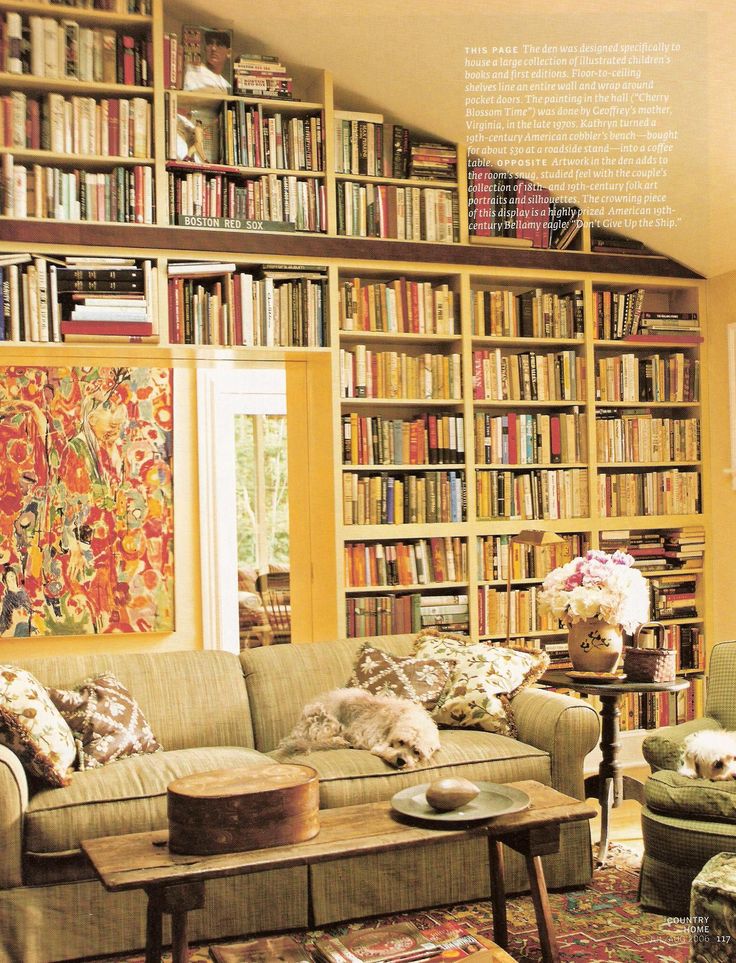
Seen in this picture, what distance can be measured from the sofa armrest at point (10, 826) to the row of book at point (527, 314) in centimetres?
317

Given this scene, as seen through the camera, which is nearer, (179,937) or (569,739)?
(179,937)

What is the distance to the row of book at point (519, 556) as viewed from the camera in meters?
5.35

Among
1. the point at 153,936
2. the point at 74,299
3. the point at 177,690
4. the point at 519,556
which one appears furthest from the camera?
the point at 519,556

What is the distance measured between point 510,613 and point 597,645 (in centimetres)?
131

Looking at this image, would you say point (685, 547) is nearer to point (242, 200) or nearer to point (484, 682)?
point (484, 682)

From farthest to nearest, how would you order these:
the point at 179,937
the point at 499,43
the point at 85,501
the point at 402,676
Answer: the point at 85,501, the point at 499,43, the point at 402,676, the point at 179,937

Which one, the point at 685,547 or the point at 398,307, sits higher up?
the point at 398,307

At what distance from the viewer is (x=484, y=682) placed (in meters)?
3.91

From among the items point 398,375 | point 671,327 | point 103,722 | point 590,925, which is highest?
point 671,327

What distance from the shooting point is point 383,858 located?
341cm

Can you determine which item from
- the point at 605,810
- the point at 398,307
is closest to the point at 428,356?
the point at 398,307

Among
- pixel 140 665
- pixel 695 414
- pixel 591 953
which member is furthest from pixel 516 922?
pixel 695 414

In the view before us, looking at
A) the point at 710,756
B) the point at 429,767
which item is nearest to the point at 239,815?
the point at 429,767

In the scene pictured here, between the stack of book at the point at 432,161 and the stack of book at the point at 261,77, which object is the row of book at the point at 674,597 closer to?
the stack of book at the point at 432,161
